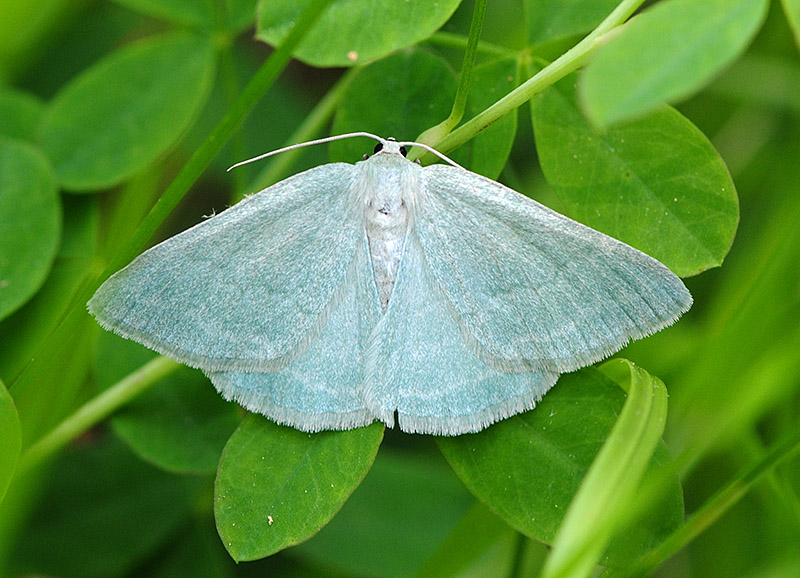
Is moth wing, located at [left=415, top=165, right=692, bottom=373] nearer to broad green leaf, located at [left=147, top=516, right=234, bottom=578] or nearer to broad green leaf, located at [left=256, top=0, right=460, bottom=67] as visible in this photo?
broad green leaf, located at [left=256, top=0, right=460, bottom=67]

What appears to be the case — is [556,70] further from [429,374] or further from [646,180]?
[429,374]

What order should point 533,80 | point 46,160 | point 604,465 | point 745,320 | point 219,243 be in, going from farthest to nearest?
point 46,160, point 745,320, point 219,243, point 533,80, point 604,465

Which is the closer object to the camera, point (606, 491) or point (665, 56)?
point (665, 56)

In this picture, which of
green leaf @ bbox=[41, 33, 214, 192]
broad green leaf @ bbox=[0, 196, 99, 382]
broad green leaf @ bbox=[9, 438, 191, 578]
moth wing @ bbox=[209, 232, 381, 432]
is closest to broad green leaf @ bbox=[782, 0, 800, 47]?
moth wing @ bbox=[209, 232, 381, 432]

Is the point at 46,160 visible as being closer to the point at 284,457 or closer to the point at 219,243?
the point at 219,243

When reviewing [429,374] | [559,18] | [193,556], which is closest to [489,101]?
[559,18]

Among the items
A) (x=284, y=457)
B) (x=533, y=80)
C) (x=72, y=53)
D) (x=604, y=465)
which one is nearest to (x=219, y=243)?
(x=284, y=457)
